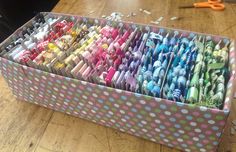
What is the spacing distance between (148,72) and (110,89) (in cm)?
10

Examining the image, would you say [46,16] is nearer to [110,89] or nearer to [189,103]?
[110,89]

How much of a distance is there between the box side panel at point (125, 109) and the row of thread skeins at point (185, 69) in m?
0.03

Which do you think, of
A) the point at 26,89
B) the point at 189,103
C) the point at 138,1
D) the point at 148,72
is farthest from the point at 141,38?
the point at 138,1

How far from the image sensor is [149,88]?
1.79 ft

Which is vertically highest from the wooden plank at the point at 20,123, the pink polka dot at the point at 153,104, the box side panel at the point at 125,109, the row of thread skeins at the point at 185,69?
the row of thread skeins at the point at 185,69

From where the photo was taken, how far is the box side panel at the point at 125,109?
51cm

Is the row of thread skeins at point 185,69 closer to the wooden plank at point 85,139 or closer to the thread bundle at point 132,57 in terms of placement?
the thread bundle at point 132,57

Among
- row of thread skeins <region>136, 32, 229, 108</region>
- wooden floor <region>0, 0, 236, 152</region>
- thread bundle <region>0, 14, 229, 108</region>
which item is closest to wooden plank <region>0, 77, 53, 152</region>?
wooden floor <region>0, 0, 236, 152</region>

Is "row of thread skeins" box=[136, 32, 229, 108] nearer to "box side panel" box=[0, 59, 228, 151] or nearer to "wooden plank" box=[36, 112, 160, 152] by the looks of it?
"box side panel" box=[0, 59, 228, 151]

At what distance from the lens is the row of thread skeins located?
0.53m

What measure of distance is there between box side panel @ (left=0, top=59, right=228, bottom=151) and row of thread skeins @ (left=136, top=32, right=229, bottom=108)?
0.03 meters

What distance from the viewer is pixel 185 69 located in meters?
0.59

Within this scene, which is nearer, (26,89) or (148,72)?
(148,72)

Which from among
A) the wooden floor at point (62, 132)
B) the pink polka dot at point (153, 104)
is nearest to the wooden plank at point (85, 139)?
the wooden floor at point (62, 132)
